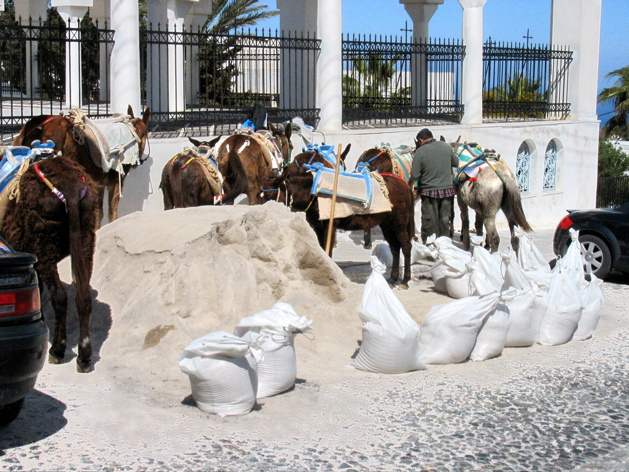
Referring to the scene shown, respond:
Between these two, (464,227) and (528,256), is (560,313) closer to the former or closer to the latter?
(528,256)

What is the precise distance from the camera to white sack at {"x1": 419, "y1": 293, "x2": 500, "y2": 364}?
7523 mm

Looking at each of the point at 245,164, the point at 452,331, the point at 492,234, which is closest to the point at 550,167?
the point at 492,234

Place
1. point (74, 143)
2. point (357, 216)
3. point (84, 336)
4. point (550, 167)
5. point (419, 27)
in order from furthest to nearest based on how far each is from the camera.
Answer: point (419, 27) < point (550, 167) < point (74, 143) < point (357, 216) < point (84, 336)

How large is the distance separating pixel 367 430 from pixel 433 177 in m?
6.80

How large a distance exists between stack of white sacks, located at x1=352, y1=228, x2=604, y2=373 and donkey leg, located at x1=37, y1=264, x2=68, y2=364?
240 cm

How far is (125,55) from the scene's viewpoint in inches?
530

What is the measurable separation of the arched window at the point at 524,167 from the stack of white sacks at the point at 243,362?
48.9 feet

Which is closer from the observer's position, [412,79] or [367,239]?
[367,239]

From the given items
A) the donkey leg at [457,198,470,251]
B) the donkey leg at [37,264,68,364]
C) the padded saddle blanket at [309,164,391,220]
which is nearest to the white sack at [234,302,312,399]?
the donkey leg at [37,264,68,364]

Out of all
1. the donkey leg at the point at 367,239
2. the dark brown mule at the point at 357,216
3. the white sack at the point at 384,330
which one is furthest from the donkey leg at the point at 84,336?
the donkey leg at the point at 367,239

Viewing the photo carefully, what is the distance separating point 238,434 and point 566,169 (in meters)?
17.9

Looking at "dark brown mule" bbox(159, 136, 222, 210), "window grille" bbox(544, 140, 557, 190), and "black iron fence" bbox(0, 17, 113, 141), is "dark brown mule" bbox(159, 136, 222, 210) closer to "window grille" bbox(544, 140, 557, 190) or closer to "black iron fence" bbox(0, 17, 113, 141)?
"black iron fence" bbox(0, 17, 113, 141)

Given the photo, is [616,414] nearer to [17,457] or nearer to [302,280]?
[302,280]

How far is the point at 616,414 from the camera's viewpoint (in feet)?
21.4
